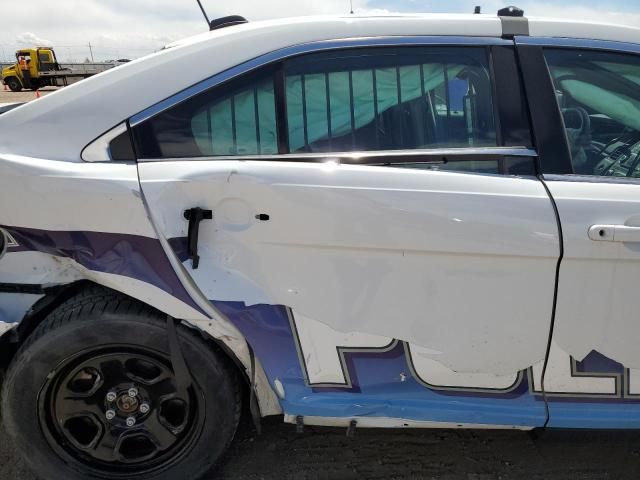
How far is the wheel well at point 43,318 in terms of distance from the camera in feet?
6.50

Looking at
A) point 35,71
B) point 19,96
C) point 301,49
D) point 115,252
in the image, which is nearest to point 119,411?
point 115,252

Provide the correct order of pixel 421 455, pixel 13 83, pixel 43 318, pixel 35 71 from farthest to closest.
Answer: pixel 13 83 → pixel 35 71 → pixel 421 455 → pixel 43 318

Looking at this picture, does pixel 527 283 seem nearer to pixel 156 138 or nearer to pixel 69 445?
pixel 156 138

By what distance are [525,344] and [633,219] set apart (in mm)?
539

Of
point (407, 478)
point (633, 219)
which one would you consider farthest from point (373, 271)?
point (407, 478)

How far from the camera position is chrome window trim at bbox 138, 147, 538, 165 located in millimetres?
1894

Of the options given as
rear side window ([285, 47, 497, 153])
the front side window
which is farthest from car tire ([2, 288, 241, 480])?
the front side window

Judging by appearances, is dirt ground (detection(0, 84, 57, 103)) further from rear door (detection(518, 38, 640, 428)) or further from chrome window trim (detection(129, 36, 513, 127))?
rear door (detection(518, 38, 640, 428))

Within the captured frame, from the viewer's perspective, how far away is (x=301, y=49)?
193 centimetres

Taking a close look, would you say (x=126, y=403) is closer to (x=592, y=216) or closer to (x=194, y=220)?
(x=194, y=220)

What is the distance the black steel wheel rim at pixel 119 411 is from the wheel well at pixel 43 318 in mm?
169

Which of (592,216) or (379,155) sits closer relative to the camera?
(592,216)

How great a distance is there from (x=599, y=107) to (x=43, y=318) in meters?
2.20

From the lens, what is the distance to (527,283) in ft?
5.95
